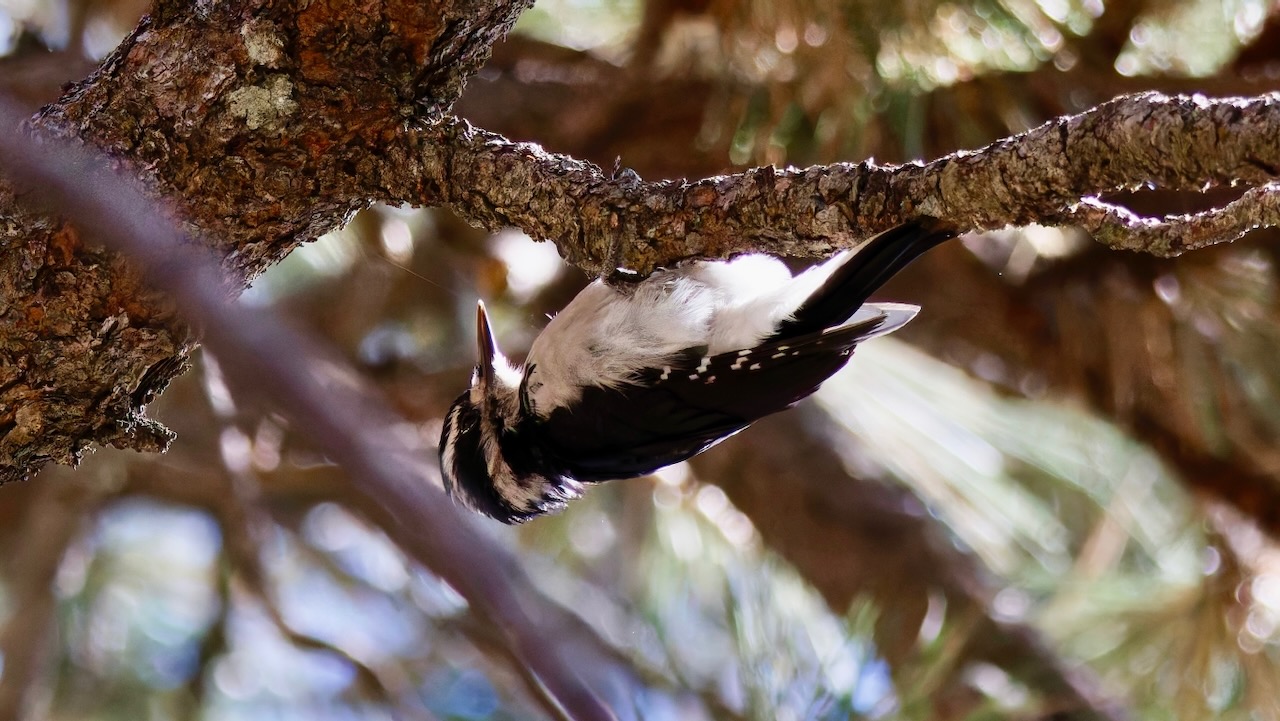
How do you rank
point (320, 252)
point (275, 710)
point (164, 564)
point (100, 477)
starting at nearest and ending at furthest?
point (320, 252) < point (100, 477) < point (275, 710) < point (164, 564)

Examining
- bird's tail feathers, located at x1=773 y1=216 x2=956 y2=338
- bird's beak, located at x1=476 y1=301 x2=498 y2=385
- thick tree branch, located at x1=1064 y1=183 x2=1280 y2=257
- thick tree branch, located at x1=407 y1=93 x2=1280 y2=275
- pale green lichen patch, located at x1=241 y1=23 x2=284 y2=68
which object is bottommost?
bird's beak, located at x1=476 y1=301 x2=498 y2=385

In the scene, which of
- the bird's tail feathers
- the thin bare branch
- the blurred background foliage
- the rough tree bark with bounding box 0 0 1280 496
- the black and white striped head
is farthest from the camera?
the blurred background foliage

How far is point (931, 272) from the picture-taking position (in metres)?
2.32

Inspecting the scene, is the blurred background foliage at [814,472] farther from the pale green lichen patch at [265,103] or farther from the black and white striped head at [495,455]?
the pale green lichen patch at [265,103]

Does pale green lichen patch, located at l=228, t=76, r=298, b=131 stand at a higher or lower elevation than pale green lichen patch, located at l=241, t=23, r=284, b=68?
lower

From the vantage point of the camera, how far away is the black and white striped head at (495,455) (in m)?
1.65

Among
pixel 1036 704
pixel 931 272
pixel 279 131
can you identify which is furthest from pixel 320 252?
pixel 1036 704

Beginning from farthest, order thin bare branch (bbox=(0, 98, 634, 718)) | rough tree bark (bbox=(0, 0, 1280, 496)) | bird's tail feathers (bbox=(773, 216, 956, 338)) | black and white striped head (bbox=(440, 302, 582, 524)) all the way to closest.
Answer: black and white striped head (bbox=(440, 302, 582, 524)) < rough tree bark (bbox=(0, 0, 1280, 496)) < bird's tail feathers (bbox=(773, 216, 956, 338)) < thin bare branch (bbox=(0, 98, 634, 718))

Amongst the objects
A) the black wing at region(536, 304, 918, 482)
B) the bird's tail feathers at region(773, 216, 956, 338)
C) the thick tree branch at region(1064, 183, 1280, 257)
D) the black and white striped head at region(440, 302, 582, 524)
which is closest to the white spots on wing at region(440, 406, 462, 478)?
the black and white striped head at region(440, 302, 582, 524)

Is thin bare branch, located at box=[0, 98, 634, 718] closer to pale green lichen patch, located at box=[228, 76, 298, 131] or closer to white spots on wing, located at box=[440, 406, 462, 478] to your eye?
pale green lichen patch, located at box=[228, 76, 298, 131]

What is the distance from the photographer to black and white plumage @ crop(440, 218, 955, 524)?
1.30 metres

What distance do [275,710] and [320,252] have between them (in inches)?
42.0

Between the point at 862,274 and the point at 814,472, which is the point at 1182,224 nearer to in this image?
the point at 862,274

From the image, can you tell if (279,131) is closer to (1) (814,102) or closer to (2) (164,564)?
(1) (814,102)
